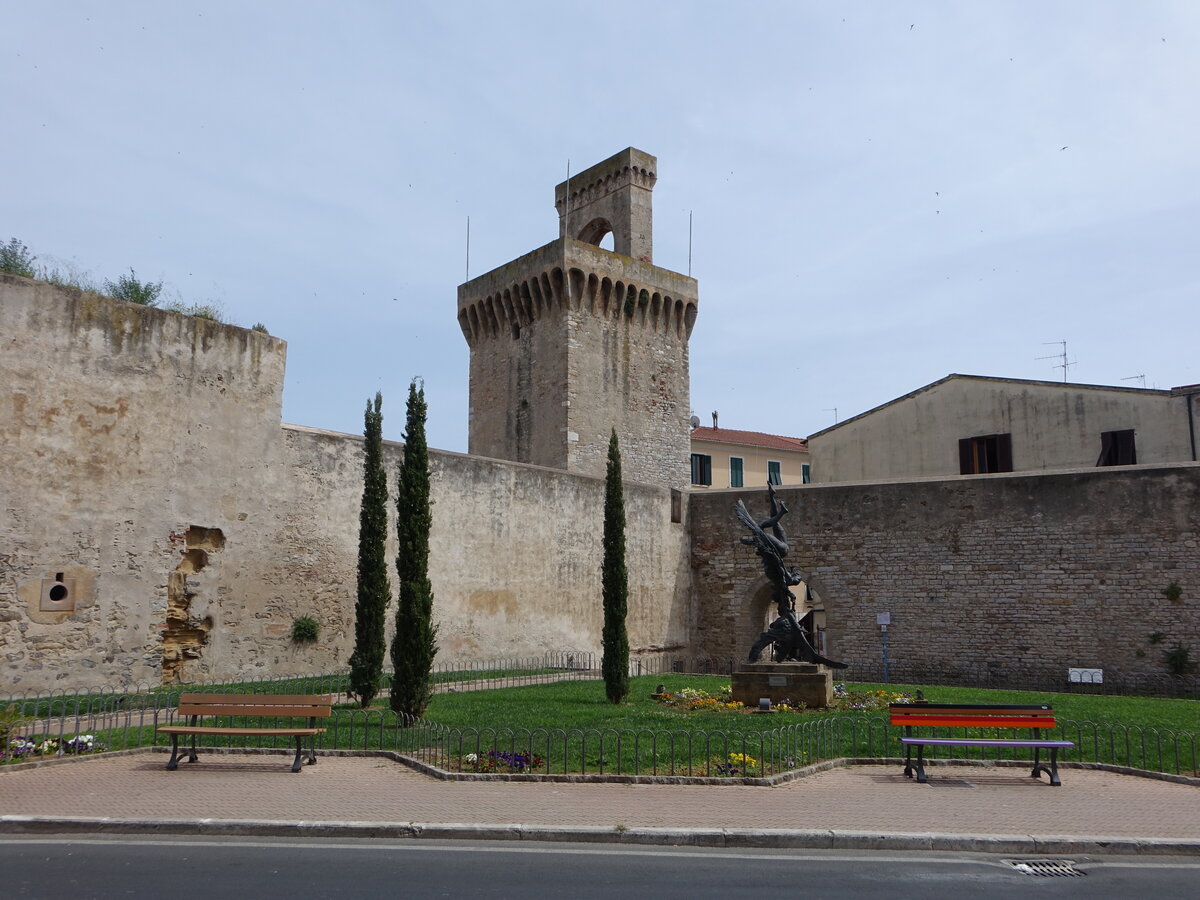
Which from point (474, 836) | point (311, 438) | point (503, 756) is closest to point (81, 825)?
point (474, 836)

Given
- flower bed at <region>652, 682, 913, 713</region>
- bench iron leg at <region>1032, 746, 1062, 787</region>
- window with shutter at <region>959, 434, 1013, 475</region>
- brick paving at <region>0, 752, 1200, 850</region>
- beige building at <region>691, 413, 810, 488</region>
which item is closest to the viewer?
brick paving at <region>0, 752, 1200, 850</region>

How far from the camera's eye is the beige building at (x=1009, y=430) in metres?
25.4

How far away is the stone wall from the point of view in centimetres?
1967

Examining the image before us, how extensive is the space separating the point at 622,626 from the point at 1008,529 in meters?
10.5

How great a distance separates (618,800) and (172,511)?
11035 mm

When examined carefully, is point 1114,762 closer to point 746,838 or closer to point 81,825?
point 746,838

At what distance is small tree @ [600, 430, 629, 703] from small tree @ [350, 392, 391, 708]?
3.53 m

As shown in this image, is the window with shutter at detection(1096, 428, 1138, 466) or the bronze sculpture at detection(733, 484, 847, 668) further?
the window with shutter at detection(1096, 428, 1138, 466)

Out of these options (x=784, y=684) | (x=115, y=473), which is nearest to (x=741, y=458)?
(x=784, y=684)

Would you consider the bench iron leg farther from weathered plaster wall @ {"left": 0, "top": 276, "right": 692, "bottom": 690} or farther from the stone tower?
the stone tower

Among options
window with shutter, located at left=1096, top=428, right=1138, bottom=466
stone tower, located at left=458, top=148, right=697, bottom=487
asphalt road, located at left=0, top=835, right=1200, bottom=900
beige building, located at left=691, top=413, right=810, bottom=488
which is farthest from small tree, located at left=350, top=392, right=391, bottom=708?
beige building, located at left=691, top=413, right=810, bottom=488

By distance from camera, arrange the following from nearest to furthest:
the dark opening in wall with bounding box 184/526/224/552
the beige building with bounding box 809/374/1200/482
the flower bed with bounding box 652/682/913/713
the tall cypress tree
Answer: the tall cypress tree, the flower bed with bounding box 652/682/913/713, the dark opening in wall with bounding box 184/526/224/552, the beige building with bounding box 809/374/1200/482

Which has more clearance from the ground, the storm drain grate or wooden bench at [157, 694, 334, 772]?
wooden bench at [157, 694, 334, 772]

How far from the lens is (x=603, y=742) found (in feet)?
34.8
